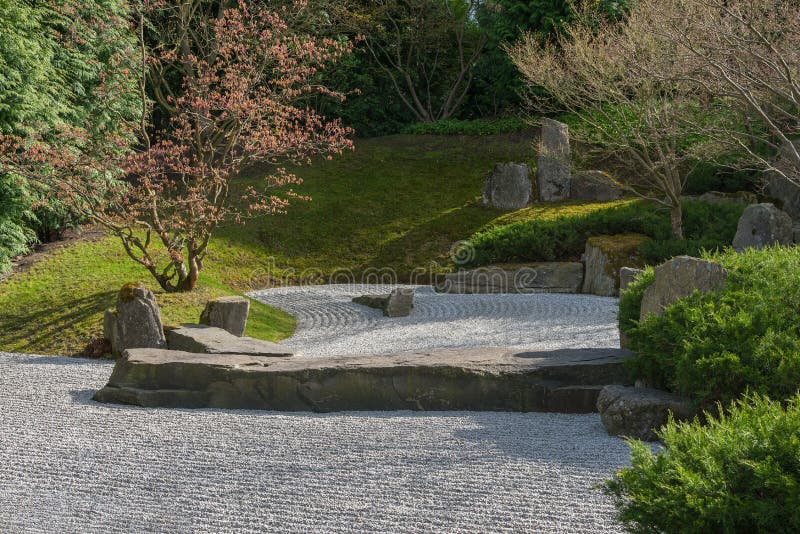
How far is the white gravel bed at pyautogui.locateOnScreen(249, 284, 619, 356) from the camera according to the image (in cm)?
977

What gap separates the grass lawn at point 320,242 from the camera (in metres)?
10.8

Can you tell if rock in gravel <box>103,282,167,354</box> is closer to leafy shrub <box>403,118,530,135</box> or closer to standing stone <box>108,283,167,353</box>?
standing stone <box>108,283,167,353</box>

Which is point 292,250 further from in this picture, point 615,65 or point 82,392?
point 82,392

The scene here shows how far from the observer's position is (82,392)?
7.27m

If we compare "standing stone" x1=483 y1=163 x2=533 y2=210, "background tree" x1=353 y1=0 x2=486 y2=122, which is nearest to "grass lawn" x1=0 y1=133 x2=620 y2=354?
"standing stone" x1=483 y1=163 x2=533 y2=210

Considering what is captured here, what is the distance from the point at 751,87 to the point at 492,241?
245 inches

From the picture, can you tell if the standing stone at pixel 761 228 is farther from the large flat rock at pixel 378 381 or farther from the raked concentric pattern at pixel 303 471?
the raked concentric pattern at pixel 303 471

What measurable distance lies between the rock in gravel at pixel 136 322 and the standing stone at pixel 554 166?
462 inches

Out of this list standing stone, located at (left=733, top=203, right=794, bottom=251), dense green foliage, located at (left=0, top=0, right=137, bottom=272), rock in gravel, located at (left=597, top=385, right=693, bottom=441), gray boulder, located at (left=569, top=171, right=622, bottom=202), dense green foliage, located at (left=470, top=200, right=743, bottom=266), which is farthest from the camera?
gray boulder, located at (left=569, top=171, right=622, bottom=202)

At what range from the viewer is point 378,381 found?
6.26 m

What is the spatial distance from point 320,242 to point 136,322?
9224 millimetres

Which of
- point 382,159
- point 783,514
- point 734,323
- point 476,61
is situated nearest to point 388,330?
point 734,323

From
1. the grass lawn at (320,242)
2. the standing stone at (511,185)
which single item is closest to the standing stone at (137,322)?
the grass lawn at (320,242)

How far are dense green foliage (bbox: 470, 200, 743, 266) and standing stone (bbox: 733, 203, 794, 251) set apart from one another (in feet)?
3.46
